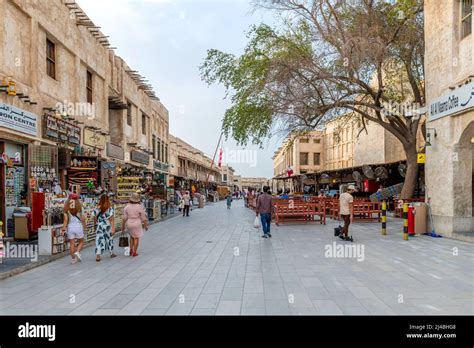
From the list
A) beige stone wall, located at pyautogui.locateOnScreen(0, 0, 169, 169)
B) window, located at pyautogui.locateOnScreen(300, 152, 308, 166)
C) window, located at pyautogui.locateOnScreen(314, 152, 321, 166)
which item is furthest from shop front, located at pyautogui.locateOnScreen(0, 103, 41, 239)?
window, located at pyautogui.locateOnScreen(314, 152, 321, 166)

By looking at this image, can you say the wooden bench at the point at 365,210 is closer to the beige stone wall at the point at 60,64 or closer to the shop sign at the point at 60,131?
the shop sign at the point at 60,131

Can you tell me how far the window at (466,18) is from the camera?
11.3 meters

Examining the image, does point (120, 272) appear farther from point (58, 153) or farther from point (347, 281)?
point (58, 153)

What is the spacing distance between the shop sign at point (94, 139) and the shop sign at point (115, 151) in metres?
0.84

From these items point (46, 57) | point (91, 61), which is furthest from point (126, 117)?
point (46, 57)

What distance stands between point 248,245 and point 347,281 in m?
4.58

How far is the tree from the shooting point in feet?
51.6

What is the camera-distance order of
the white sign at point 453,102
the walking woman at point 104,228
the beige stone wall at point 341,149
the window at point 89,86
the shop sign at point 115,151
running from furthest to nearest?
the beige stone wall at point 341,149 < the shop sign at point 115,151 < the window at point 89,86 < the white sign at point 453,102 < the walking woman at point 104,228

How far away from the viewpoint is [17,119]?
36.0ft

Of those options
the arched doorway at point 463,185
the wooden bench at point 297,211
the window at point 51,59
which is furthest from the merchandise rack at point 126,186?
the arched doorway at point 463,185

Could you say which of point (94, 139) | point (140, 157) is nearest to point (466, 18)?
point (94, 139)

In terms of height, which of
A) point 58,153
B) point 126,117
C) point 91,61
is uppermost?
point 91,61

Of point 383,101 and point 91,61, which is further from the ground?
point 91,61
